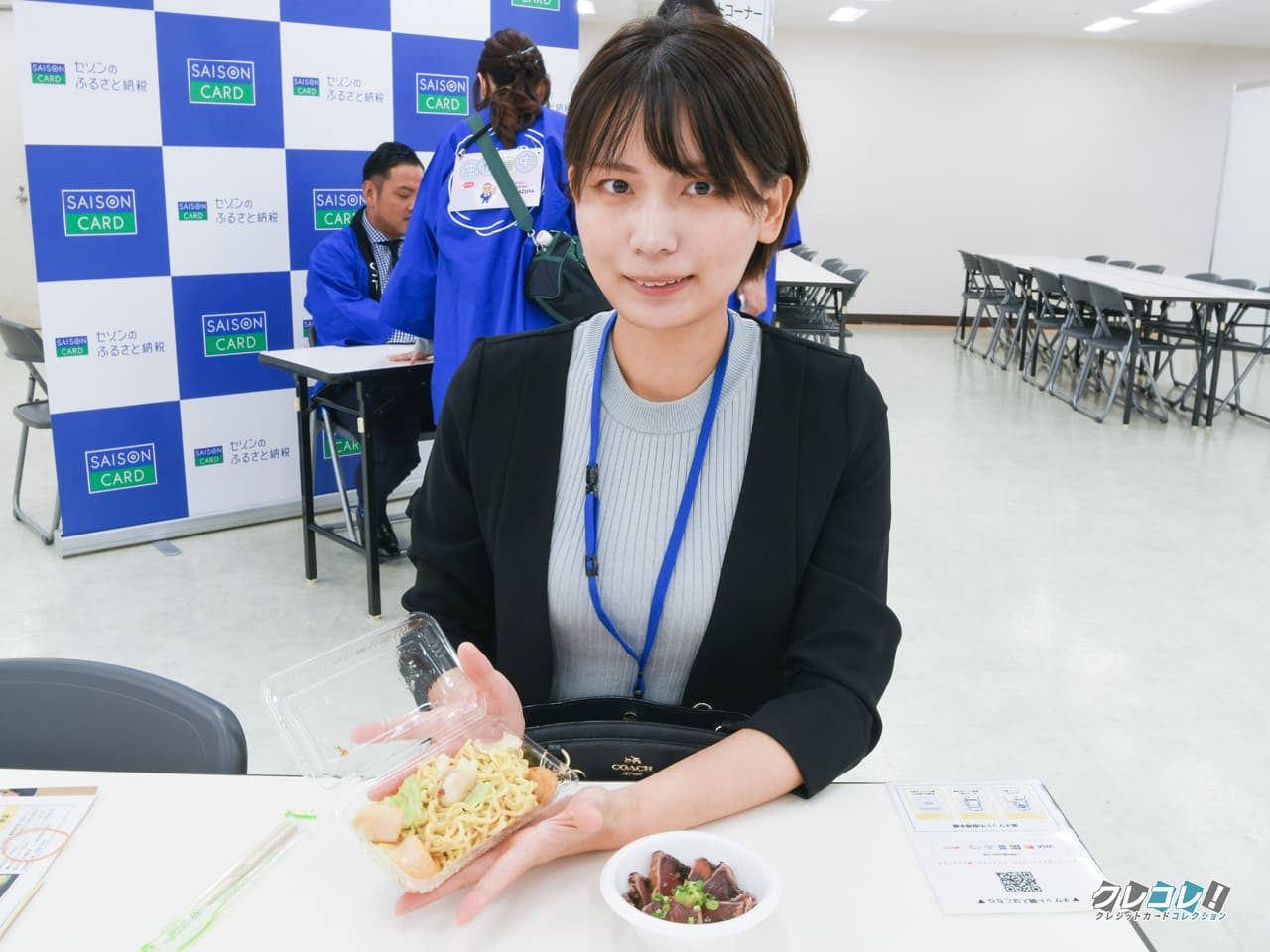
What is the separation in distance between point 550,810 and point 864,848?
30cm

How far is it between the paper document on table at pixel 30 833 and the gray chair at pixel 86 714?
234 mm

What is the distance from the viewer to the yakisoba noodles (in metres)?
0.83

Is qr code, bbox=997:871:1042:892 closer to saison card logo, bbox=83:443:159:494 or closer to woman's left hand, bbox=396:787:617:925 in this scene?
woman's left hand, bbox=396:787:617:925

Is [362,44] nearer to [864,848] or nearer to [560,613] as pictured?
[560,613]

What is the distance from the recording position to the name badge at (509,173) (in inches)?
113

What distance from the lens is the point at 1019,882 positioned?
0.92 metres

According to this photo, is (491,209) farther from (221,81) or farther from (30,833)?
(30,833)

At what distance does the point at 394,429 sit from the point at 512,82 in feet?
4.96

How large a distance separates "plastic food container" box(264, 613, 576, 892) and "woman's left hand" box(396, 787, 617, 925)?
14 mm

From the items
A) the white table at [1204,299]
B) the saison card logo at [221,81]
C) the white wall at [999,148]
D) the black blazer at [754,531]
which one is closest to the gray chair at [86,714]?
the black blazer at [754,531]

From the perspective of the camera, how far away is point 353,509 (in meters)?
4.12

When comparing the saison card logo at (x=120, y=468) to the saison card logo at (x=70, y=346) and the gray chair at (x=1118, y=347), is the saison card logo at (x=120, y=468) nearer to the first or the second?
the saison card logo at (x=70, y=346)

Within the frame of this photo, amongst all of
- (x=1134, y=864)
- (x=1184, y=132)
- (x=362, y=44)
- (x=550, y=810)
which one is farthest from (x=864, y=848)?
(x=1184, y=132)

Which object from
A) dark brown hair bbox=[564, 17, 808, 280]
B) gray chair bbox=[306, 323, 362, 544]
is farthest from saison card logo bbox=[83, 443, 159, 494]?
dark brown hair bbox=[564, 17, 808, 280]
